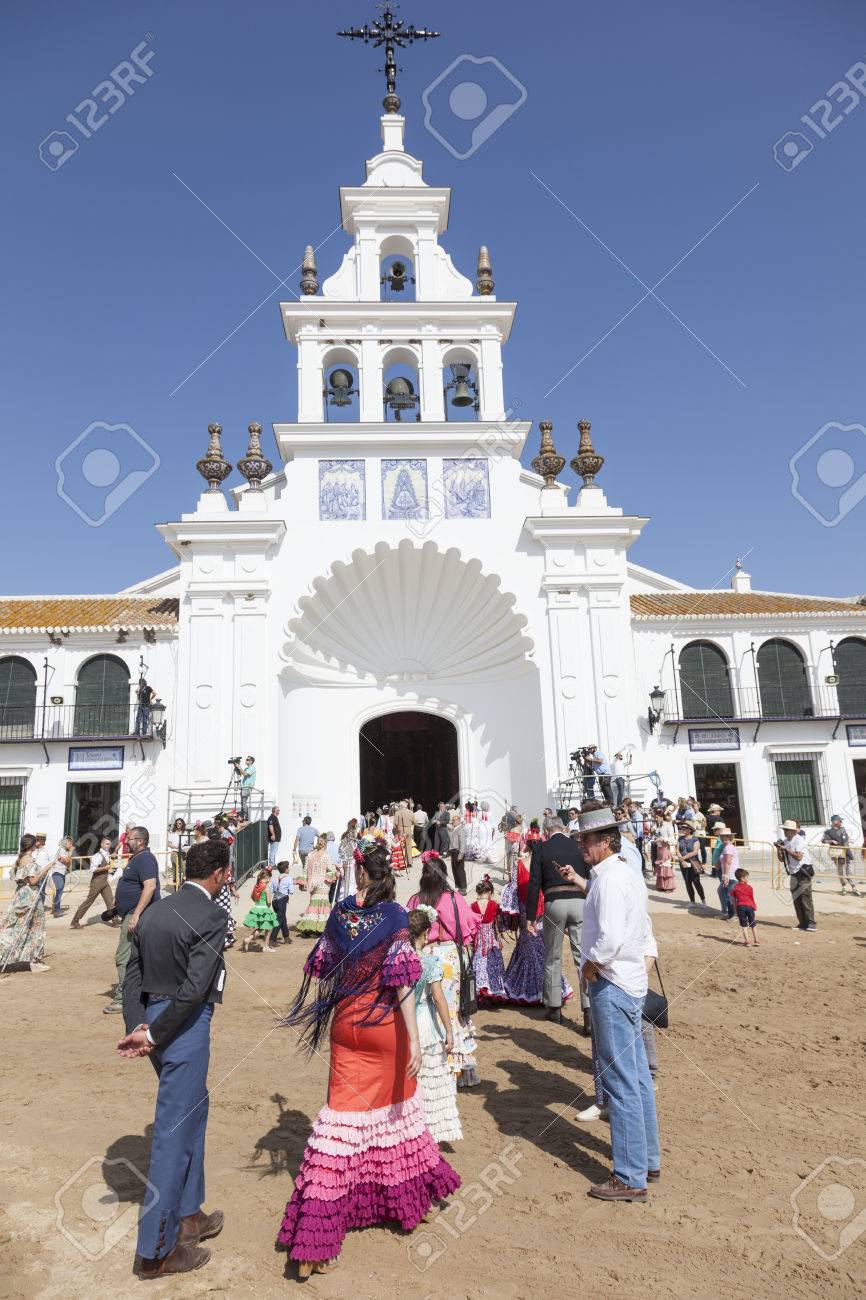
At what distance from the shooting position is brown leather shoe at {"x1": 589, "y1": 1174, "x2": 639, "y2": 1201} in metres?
3.82

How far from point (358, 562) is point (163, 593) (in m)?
6.39

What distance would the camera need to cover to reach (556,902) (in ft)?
21.3

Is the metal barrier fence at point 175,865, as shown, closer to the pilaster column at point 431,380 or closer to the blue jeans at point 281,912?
the blue jeans at point 281,912

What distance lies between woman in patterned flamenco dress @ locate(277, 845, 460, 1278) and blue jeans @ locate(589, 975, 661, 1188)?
1017 millimetres

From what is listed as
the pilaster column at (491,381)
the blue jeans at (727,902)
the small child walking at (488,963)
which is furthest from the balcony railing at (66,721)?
the blue jeans at (727,902)

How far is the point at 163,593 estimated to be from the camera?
20.9 m

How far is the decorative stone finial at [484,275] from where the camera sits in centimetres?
1953

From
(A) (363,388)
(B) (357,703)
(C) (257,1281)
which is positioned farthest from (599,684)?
(C) (257,1281)

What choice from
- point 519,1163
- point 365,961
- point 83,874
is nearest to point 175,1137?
point 365,961

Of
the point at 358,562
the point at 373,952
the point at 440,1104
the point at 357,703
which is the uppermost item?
the point at 358,562

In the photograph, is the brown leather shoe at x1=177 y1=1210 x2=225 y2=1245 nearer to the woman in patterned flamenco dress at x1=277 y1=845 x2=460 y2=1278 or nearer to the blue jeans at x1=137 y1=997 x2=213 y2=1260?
the blue jeans at x1=137 y1=997 x2=213 y2=1260

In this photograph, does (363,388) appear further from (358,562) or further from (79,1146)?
(79,1146)

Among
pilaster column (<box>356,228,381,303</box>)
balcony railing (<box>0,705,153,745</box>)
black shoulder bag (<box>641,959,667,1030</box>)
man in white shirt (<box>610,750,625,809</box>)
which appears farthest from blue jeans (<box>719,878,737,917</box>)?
pilaster column (<box>356,228,381,303</box>)

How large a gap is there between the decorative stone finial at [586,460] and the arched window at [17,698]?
14.1 metres
